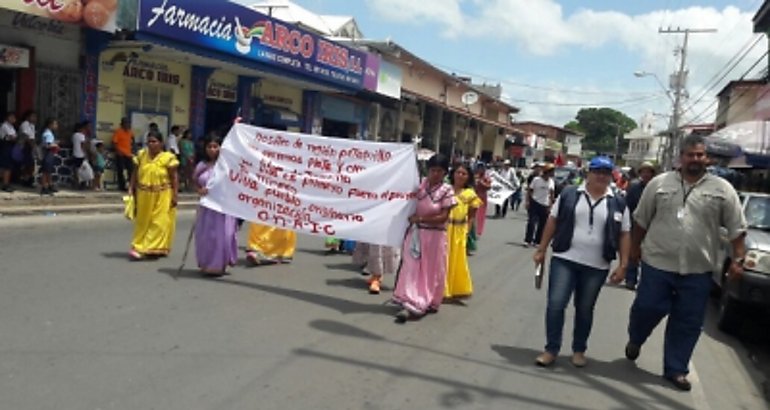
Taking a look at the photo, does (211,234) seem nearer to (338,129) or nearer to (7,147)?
(7,147)

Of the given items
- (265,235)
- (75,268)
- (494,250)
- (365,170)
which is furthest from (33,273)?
(494,250)

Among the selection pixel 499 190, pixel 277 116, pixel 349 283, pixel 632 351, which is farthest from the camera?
pixel 277 116

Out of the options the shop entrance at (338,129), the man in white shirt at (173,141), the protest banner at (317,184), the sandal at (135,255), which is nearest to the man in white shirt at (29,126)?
the man in white shirt at (173,141)

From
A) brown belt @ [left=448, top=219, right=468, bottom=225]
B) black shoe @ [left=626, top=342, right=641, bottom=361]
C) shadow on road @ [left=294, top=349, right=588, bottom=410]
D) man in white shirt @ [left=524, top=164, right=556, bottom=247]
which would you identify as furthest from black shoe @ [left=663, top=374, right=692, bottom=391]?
man in white shirt @ [left=524, top=164, right=556, bottom=247]

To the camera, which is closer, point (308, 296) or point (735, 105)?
point (308, 296)

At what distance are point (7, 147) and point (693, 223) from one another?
11.4 metres

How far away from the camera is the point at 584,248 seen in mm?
5086

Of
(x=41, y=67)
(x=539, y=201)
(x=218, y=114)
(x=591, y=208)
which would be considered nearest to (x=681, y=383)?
(x=591, y=208)

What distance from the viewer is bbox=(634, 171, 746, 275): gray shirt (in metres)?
4.89

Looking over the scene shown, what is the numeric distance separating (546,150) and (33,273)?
63.6 m

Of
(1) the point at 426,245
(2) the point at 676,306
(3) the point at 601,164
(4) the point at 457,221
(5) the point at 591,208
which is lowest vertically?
(2) the point at 676,306

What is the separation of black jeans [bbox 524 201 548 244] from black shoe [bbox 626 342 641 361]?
A: 278 inches

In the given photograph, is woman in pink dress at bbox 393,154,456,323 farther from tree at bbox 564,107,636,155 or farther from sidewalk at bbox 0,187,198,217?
tree at bbox 564,107,636,155

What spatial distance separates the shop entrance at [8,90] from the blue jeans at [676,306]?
40.9ft
